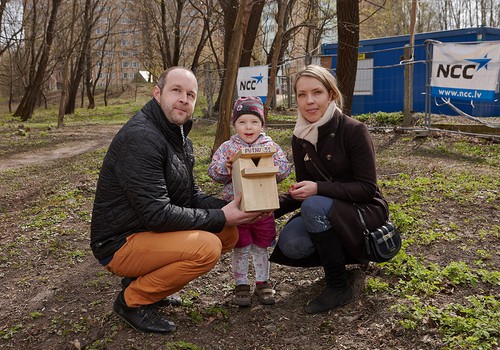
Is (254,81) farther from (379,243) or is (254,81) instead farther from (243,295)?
(379,243)

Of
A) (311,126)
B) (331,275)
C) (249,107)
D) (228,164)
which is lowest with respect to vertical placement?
(331,275)

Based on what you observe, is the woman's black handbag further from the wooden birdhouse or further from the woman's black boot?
the wooden birdhouse

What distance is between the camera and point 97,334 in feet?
9.89

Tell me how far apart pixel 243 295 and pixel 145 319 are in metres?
0.66

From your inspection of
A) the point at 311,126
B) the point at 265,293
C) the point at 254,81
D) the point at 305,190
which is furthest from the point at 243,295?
the point at 254,81

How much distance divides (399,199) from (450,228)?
3.57 feet

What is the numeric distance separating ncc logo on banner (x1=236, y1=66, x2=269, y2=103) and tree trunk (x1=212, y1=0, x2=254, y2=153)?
15.3ft

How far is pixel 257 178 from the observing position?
2.91 meters

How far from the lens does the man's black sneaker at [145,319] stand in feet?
9.61

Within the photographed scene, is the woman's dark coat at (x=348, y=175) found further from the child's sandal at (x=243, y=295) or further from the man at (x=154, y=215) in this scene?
the child's sandal at (x=243, y=295)

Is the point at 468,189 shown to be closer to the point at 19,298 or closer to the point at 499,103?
the point at 19,298

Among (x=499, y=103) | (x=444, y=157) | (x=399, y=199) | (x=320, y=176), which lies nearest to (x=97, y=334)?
(x=320, y=176)

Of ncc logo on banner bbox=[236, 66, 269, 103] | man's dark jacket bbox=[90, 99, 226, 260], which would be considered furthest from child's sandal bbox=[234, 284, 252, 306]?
ncc logo on banner bbox=[236, 66, 269, 103]

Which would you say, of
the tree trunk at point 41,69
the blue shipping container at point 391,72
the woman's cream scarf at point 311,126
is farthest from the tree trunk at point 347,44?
the tree trunk at point 41,69
